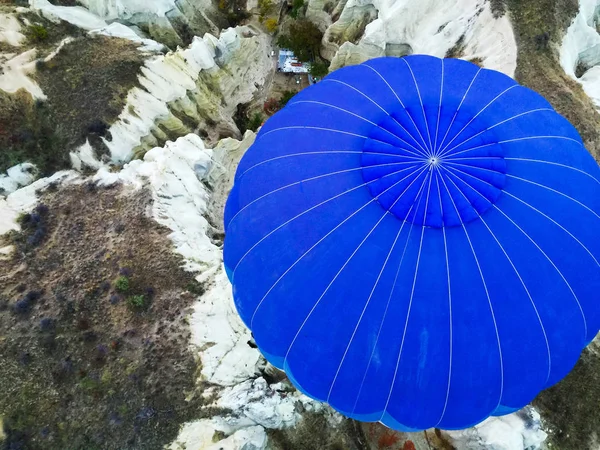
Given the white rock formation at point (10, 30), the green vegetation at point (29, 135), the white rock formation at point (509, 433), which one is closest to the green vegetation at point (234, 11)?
the white rock formation at point (10, 30)

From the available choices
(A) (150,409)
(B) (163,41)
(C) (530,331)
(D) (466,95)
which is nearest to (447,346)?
(C) (530,331)

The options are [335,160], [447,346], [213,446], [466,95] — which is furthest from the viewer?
[213,446]

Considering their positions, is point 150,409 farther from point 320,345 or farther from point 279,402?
point 320,345

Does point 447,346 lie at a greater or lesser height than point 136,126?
greater

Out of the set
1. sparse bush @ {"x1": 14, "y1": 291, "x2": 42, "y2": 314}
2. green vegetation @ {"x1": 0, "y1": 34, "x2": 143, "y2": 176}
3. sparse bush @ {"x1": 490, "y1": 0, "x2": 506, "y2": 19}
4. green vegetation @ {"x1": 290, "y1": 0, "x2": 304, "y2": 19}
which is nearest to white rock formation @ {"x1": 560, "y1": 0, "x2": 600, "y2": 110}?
sparse bush @ {"x1": 490, "y1": 0, "x2": 506, "y2": 19}

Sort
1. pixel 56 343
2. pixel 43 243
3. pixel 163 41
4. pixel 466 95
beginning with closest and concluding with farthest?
pixel 466 95 < pixel 56 343 < pixel 43 243 < pixel 163 41

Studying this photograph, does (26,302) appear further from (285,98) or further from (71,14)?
(285,98)
